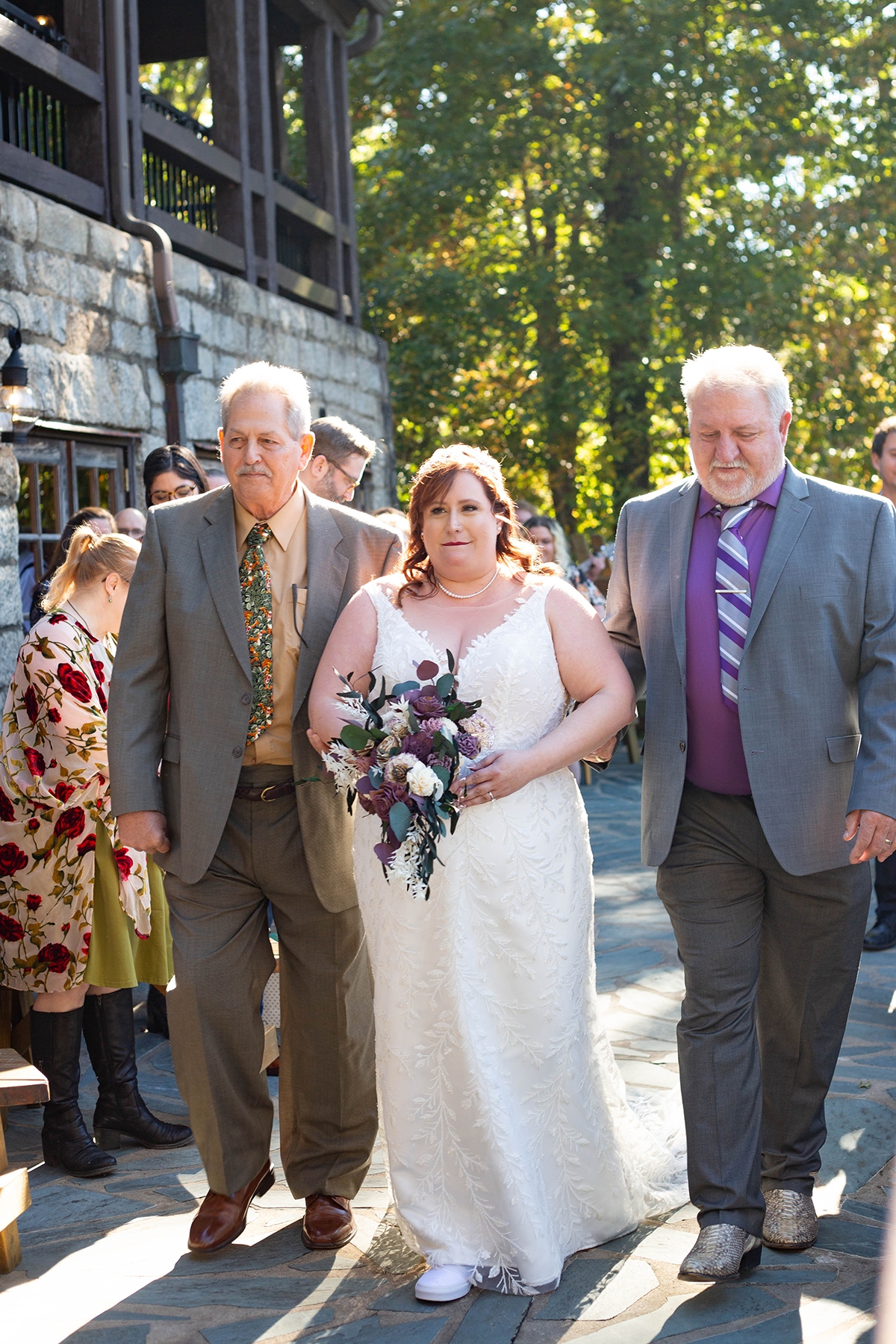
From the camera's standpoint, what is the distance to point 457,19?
16219 mm

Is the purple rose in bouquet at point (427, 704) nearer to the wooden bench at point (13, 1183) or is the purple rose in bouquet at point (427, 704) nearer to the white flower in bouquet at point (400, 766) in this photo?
the white flower in bouquet at point (400, 766)

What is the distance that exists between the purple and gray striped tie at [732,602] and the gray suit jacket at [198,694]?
102 centimetres

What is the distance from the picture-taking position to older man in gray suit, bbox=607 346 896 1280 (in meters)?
3.36

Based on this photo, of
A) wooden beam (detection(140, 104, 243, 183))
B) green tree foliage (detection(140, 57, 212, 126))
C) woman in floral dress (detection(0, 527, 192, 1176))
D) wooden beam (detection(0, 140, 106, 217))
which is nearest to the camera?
woman in floral dress (detection(0, 527, 192, 1176))

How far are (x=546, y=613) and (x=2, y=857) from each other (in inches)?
81.2

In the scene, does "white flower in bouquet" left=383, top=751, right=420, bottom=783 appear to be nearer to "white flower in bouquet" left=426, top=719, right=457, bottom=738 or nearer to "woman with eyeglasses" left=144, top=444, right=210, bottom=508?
"white flower in bouquet" left=426, top=719, right=457, bottom=738

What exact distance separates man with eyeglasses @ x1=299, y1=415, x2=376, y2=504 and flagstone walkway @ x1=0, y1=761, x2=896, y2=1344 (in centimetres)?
255

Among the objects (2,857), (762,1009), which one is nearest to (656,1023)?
(762,1009)

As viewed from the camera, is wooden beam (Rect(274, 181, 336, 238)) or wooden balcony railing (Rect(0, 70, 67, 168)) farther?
wooden beam (Rect(274, 181, 336, 238))

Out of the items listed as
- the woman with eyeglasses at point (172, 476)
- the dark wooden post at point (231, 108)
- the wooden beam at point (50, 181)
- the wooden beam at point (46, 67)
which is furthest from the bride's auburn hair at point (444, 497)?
the dark wooden post at point (231, 108)

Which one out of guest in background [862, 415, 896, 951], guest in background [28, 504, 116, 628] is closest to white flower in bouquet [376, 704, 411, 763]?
guest in background [28, 504, 116, 628]

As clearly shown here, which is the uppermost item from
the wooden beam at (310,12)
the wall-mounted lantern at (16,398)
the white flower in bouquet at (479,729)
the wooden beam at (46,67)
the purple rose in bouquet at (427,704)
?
the wooden beam at (310,12)

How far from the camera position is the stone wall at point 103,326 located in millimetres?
6910

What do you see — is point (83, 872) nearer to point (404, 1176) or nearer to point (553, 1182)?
point (404, 1176)
